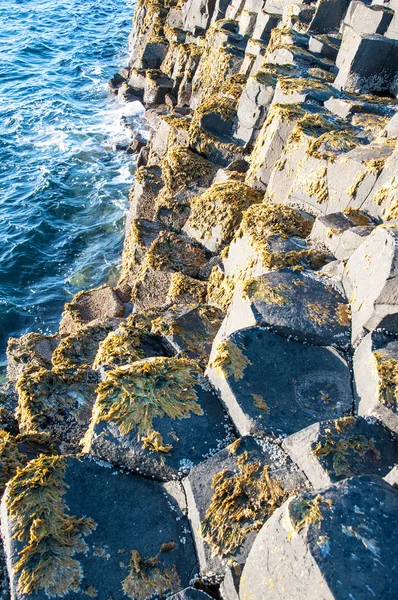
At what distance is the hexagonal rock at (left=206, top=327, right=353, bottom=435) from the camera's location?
459 cm

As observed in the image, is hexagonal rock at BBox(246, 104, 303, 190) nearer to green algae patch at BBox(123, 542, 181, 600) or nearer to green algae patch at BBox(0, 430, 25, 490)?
green algae patch at BBox(0, 430, 25, 490)

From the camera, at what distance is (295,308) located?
543cm

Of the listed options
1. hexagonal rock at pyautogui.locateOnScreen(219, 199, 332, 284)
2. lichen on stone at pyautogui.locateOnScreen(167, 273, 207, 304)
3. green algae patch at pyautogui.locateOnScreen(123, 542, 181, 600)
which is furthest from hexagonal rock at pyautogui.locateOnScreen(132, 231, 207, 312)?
green algae patch at pyautogui.locateOnScreen(123, 542, 181, 600)

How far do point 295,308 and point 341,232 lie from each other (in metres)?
1.75

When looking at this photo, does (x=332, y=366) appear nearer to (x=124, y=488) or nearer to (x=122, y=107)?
(x=124, y=488)

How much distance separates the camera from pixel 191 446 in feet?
14.6

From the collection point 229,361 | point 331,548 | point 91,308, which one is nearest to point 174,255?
point 91,308

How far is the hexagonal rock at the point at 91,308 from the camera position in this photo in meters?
9.96

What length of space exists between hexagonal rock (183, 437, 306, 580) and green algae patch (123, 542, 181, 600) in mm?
278

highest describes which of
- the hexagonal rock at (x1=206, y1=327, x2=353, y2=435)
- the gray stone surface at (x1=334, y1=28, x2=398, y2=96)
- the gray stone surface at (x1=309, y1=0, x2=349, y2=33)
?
the gray stone surface at (x1=309, y1=0, x2=349, y2=33)

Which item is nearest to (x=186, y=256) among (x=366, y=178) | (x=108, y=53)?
(x=366, y=178)

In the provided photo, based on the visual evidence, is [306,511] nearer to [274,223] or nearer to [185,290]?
[274,223]

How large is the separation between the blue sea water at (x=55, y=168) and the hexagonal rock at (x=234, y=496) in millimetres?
8636

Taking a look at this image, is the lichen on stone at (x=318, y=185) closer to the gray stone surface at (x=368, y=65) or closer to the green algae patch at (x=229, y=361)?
the green algae patch at (x=229, y=361)
